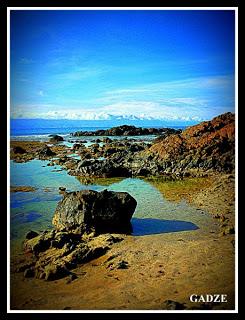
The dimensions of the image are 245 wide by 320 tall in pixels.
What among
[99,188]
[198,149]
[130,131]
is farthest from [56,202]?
[130,131]

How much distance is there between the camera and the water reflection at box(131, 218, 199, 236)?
6.77 meters

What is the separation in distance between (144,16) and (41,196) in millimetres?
5111

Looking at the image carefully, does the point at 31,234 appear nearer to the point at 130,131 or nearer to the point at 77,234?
the point at 77,234

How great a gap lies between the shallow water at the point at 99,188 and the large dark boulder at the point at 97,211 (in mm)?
369

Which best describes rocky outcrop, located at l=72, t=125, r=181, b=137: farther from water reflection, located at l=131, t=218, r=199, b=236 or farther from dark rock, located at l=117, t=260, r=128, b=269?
dark rock, located at l=117, t=260, r=128, b=269

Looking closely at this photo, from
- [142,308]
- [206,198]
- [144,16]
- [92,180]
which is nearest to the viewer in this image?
[142,308]

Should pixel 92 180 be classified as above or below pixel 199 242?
above

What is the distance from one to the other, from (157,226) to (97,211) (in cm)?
123

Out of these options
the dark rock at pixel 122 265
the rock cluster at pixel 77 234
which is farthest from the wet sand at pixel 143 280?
the rock cluster at pixel 77 234

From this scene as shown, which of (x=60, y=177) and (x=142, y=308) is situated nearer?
(x=142, y=308)

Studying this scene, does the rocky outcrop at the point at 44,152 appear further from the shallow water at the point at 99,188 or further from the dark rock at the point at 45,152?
the shallow water at the point at 99,188

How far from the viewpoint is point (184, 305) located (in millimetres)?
4973
